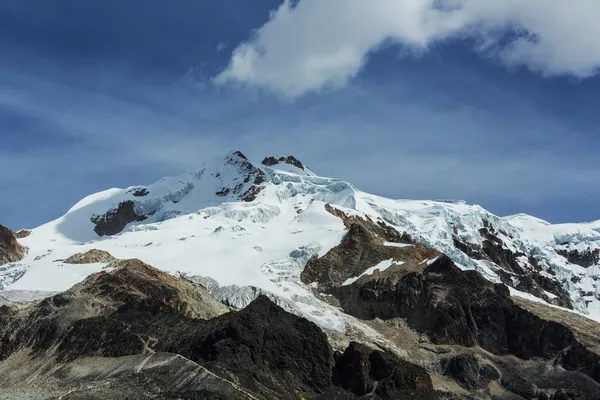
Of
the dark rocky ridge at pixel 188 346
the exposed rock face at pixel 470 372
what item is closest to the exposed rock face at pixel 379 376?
the dark rocky ridge at pixel 188 346

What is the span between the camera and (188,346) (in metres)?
139

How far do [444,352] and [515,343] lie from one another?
19879 mm

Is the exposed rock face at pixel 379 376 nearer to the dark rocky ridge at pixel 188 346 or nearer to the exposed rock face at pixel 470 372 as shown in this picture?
the dark rocky ridge at pixel 188 346

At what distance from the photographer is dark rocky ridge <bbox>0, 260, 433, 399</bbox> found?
401 feet

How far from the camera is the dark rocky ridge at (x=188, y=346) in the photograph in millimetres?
122250

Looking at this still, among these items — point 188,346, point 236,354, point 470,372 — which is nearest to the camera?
point 236,354

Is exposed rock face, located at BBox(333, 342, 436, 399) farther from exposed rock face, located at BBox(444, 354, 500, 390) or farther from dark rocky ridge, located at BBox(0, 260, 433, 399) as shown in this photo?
exposed rock face, located at BBox(444, 354, 500, 390)

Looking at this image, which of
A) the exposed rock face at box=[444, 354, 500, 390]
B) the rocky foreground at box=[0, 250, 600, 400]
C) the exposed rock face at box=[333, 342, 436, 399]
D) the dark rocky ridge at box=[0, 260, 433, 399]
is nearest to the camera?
the dark rocky ridge at box=[0, 260, 433, 399]

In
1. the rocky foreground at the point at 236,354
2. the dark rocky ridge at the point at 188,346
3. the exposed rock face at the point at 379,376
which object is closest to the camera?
the dark rocky ridge at the point at 188,346

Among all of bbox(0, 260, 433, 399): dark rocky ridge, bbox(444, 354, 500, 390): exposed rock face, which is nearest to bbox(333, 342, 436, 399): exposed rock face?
bbox(0, 260, 433, 399): dark rocky ridge

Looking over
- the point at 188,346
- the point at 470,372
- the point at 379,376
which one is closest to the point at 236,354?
the point at 188,346

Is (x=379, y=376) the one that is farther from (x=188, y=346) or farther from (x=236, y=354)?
(x=188, y=346)

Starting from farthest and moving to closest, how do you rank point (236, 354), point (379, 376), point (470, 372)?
point (470, 372), point (379, 376), point (236, 354)

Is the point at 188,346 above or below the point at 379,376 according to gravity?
above
